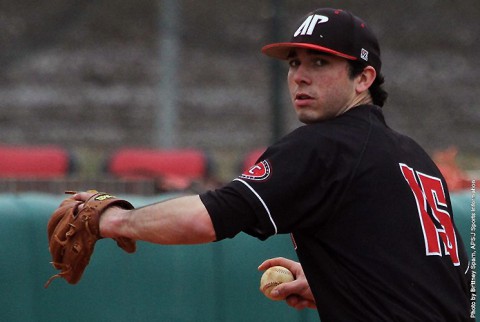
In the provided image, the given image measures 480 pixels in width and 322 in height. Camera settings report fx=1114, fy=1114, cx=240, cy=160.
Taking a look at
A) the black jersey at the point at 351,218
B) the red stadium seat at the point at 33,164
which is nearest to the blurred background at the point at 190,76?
the red stadium seat at the point at 33,164

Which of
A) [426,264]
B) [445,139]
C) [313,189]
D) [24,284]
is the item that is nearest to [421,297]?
[426,264]

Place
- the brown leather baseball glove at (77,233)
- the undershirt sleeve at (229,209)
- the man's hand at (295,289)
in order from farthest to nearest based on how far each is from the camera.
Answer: the man's hand at (295,289)
the brown leather baseball glove at (77,233)
the undershirt sleeve at (229,209)

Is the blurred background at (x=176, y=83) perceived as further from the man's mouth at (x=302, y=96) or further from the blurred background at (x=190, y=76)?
the man's mouth at (x=302, y=96)

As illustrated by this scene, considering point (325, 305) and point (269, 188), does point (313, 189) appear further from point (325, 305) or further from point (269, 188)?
point (325, 305)

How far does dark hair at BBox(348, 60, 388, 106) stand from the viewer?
3568 mm

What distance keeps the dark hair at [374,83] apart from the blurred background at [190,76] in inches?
350

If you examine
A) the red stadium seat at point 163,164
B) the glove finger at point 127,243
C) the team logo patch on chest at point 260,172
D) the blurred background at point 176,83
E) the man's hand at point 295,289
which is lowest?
the man's hand at point 295,289

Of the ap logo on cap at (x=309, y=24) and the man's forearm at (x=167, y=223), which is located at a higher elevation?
the ap logo on cap at (x=309, y=24)

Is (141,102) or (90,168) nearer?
(90,168)

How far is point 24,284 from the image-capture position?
455cm

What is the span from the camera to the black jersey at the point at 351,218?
3.24 metres

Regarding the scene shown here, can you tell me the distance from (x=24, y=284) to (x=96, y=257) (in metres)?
0.31

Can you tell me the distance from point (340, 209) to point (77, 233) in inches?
32.0

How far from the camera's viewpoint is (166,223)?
3.26 meters
